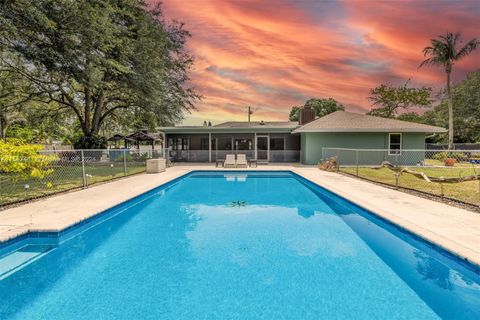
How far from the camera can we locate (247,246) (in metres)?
5.21

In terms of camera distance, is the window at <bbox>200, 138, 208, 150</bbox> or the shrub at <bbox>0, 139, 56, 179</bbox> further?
the window at <bbox>200, 138, 208, 150</bbox>

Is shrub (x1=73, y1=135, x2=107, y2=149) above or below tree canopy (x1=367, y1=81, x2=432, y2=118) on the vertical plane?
below

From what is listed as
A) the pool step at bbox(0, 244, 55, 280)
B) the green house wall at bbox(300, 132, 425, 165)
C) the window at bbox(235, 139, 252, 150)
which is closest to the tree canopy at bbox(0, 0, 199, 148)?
the window at bbox(235, 139, 252, 150)

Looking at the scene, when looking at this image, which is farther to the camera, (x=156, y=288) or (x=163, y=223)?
(x=163, y=223)

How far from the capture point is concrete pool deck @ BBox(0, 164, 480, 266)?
4457mm

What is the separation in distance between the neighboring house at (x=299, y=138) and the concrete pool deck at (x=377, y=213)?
9.64 metres

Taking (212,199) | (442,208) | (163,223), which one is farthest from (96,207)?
(442,208)

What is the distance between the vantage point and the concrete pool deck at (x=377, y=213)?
4457 millimetres

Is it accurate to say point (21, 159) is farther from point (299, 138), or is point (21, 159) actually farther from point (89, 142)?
point (299, 138)

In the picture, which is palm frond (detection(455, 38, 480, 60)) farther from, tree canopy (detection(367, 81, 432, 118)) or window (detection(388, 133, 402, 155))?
window (detection(388, 133, 402, 155))

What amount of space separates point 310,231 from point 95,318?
4.44 meters

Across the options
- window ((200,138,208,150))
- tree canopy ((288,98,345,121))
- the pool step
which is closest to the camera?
the pool step

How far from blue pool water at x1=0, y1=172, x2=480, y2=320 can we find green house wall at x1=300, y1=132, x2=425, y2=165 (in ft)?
39.7

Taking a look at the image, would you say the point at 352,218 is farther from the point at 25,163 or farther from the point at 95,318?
the point at 25,163
